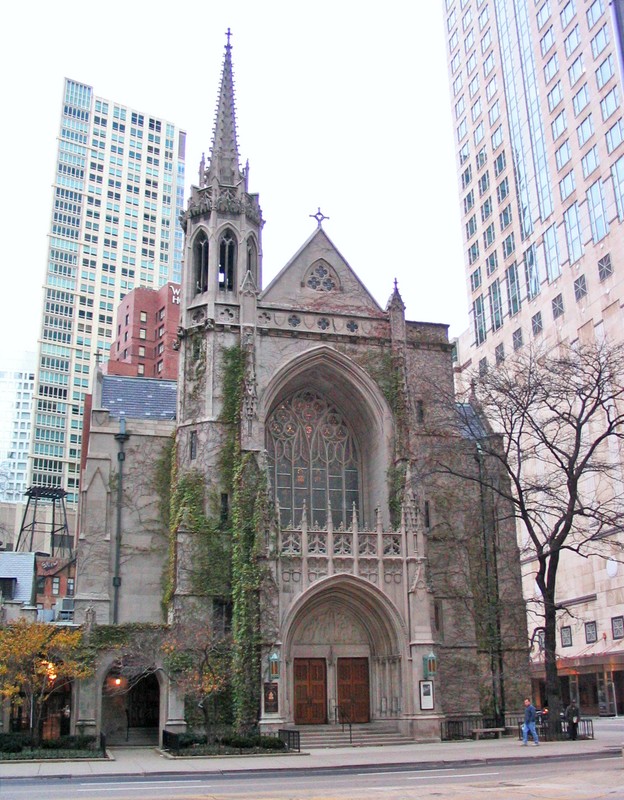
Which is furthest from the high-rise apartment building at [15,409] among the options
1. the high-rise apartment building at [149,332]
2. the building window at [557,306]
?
the building window at [557,306]

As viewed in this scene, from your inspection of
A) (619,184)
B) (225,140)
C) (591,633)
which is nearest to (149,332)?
(619,184)

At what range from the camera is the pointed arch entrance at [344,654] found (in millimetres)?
37531

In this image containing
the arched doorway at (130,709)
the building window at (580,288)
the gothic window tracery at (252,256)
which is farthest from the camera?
the building window at (580,288)

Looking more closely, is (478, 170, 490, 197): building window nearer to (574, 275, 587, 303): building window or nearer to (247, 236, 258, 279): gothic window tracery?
(574, 275, 587, 303): building window

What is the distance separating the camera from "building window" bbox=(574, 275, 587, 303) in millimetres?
66188

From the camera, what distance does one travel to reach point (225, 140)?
47.0 meters

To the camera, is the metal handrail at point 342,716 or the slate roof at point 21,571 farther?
the slate roof at point 21,571

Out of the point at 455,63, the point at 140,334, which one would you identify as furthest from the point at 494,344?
the point at 140,334

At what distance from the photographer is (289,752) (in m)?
30.3

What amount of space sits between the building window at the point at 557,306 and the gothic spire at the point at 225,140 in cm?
3285

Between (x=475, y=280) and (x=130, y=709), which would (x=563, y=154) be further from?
(x=130, y=709)

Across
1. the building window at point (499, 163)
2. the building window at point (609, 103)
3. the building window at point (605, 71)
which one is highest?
the building window at point (499, 163)

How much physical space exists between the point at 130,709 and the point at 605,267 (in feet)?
143

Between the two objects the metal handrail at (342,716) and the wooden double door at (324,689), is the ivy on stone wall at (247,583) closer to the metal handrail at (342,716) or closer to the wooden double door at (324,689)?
the wooden double door at (324,689)
